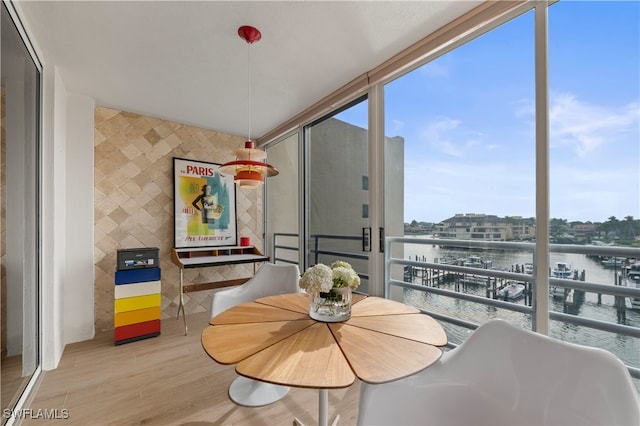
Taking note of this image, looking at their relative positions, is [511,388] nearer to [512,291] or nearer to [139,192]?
[512,291]

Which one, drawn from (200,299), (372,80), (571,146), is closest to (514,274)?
(571,146)

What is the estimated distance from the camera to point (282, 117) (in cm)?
354

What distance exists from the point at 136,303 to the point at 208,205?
4.74ft

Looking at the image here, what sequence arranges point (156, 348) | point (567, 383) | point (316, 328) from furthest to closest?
point (156, 348)
point (316, 328)
point (567, 383)

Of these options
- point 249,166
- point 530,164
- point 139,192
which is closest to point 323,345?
point 249,166

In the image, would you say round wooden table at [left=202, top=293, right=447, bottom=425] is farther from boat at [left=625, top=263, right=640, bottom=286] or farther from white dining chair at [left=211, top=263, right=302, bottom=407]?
boat at [left=625, top=263, right=640, bottom=286]

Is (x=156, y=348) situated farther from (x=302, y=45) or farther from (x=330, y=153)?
(x=302, y=45)

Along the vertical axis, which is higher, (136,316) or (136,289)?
(136,289)

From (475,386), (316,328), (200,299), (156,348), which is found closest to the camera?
(475,386)

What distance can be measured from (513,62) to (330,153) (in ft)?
6.33

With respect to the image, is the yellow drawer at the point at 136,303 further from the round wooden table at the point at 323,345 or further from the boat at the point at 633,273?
the boat at the point at 633,273

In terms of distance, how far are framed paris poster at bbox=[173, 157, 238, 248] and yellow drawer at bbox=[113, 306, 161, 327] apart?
0.86 metres

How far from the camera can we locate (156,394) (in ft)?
6.50

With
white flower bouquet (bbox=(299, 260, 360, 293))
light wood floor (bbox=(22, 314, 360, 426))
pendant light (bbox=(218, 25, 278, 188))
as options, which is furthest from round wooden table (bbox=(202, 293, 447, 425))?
pendant light (bbox=(218, 25, 278, 188))
